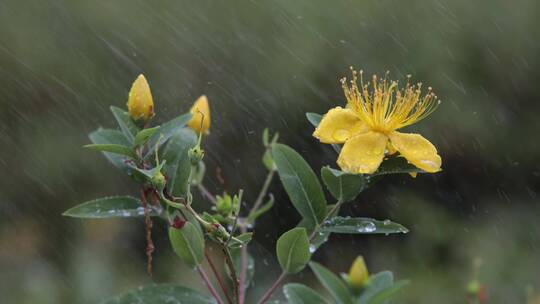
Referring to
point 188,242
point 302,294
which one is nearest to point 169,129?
point 188,242

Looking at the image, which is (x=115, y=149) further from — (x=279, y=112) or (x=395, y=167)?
(x=279, y=112)

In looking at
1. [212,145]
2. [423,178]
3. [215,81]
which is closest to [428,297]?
[423,178]

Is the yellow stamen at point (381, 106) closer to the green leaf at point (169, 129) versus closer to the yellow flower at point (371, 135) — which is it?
the yellow flower at point (371, 135)

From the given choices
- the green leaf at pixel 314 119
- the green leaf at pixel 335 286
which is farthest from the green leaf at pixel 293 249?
the green leaf at pixel 314 119

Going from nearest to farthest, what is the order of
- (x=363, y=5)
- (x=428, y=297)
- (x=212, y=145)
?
(x=428, y=297)
(x=212, y=145)
(x=363, y=5)

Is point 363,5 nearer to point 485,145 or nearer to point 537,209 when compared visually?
point 485,145

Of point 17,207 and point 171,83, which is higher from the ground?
point 171,83
